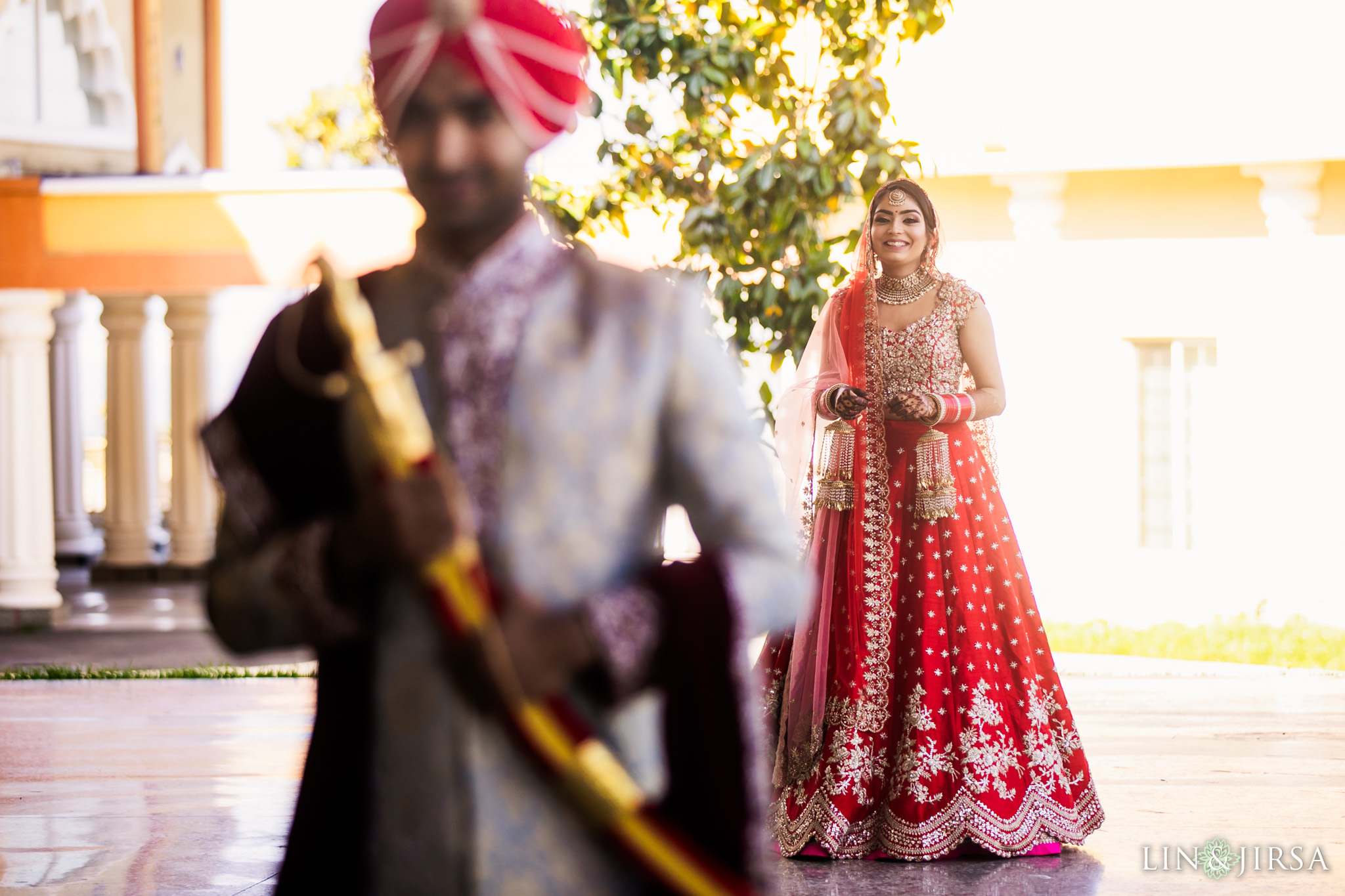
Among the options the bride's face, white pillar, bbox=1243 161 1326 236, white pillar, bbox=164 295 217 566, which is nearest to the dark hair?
the bride's face

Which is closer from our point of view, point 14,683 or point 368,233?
point 14,683

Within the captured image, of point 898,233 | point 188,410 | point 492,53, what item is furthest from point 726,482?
point 188,410

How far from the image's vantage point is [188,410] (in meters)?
14.4

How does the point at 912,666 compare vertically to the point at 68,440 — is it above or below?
below

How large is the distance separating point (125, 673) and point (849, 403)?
5.78m

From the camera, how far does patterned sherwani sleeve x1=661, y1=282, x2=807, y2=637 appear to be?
147 cm

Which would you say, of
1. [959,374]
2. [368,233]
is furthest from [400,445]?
[368,233]

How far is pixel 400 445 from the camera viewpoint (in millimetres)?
1344

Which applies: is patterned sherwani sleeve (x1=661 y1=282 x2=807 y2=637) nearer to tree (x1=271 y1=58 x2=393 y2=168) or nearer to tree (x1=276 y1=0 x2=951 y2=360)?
tree (x1=276 y1=0 x2=951 y2=360)

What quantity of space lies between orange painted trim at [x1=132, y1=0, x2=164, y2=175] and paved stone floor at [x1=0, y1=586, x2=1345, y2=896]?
5.52 metres

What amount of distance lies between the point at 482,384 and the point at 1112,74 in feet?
36.8

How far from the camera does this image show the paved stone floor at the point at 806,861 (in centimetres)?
431

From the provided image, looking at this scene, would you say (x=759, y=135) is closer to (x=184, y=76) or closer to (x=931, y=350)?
(x=931, y=350)

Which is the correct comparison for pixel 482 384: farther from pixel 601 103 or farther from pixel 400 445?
pixel 601 103
